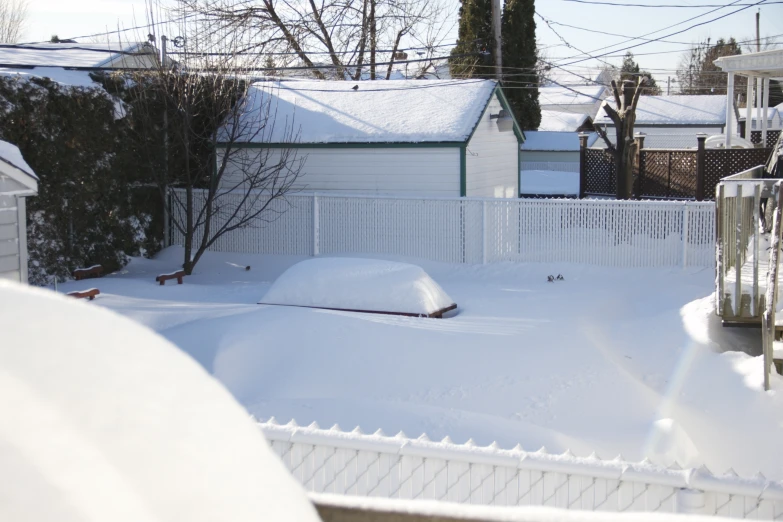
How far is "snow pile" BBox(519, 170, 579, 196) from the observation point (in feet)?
92.0

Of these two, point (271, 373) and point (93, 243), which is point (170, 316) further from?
point (93, 243)

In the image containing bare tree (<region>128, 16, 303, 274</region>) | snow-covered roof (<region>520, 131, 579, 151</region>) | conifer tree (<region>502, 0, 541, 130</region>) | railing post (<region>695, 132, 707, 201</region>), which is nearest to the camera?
bare tree (<region>128, 16, 303, 274</region>)

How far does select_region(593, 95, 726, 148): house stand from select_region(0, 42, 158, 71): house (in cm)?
3173

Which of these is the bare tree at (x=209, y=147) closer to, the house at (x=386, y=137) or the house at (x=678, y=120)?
the house at (x=386, y=137)

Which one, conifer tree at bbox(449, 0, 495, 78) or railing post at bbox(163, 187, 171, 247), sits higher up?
conifer tree at bbox(449, 0, 495, 78)

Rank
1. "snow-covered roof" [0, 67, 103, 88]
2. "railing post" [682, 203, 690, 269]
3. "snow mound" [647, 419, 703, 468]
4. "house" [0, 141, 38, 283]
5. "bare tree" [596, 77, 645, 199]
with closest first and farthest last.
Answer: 1. "snow mound" [647, 419, 703, 468]
2. "house" [0, 141, 38, 283]
3. "railing post" [682, 203, 690, 269]
4. "snow-covered roof" [0, 67, 103, 88]
5. "bare tree" [596, 77, 645, 199]

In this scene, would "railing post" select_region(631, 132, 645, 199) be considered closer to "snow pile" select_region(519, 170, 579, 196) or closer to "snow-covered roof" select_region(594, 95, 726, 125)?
"snow pile" select_region(519, 170, 579, 196)

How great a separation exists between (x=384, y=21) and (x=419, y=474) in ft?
91.0

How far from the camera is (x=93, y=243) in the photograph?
1588 cm

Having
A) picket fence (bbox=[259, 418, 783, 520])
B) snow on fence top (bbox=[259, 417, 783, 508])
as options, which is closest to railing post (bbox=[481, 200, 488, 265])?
snow on fence top (bbox=[259, 417, 783, 508])

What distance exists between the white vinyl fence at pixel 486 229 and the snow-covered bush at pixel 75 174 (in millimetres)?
1436

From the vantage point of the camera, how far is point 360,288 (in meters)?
11.5

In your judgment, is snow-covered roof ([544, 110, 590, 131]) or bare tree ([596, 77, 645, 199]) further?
snow-covered roof ([544, 110, 590, 131])

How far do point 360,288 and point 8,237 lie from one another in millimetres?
4390
